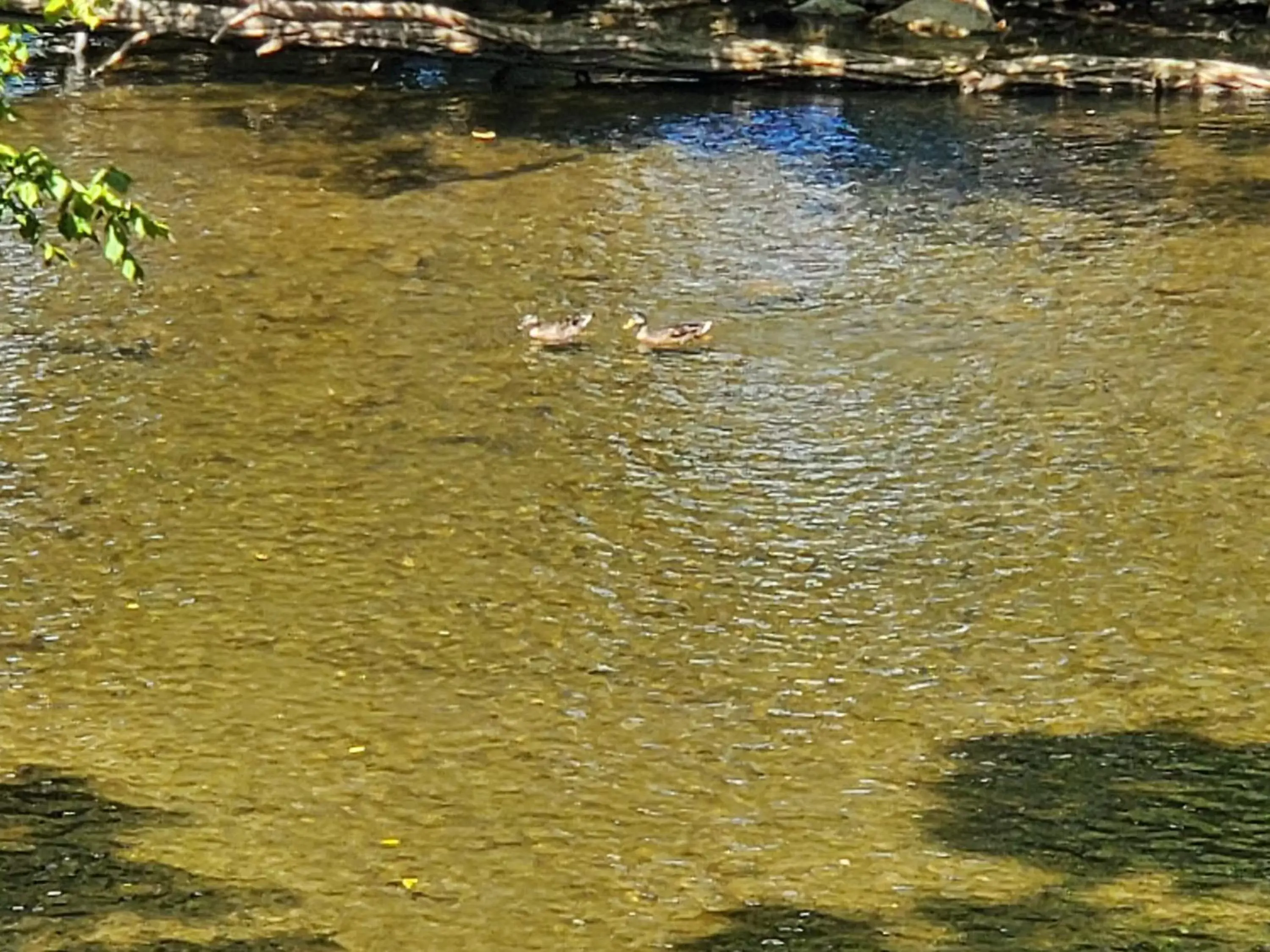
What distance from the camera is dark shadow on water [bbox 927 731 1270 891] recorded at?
5.02m

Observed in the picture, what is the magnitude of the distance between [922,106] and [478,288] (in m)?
4.43

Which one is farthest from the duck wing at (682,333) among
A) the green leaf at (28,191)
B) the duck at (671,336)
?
the green leaf at (28,191)

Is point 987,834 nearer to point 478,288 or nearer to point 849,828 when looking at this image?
point 849,828

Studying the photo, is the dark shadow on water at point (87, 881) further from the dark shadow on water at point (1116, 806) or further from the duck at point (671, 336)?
the duck at point (671, 336)

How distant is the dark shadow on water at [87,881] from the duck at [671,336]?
375cm

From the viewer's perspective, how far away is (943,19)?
1528 cm

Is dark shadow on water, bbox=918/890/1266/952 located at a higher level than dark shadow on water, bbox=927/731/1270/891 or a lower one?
lower

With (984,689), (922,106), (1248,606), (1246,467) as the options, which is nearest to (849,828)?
(984,689)

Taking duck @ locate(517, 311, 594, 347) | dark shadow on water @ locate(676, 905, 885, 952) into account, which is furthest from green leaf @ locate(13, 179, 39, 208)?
duck @ locate(517, 311, 594, 347)

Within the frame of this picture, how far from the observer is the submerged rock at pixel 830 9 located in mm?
15742

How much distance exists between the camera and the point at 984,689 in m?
5.92

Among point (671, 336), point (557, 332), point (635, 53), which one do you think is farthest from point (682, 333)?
point (635, 53)

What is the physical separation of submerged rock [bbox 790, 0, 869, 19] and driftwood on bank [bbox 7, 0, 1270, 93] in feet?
8.54

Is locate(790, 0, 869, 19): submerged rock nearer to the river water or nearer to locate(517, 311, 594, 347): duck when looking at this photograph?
the river water
